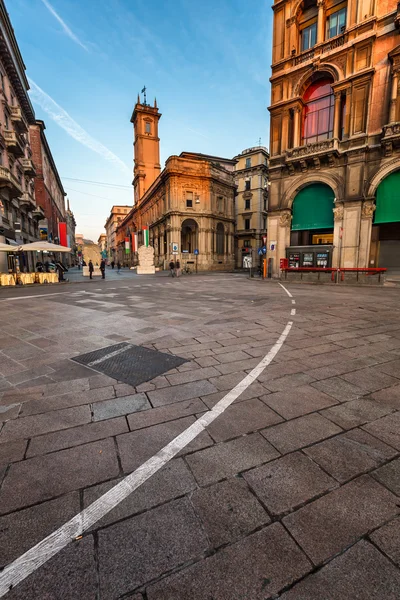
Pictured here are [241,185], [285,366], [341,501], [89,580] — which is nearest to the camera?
[89,580]

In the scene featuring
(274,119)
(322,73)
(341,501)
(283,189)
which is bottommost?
A: (341,501)

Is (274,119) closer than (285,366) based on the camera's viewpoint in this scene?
No

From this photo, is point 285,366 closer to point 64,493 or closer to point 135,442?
point 135,442

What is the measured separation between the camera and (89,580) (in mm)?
1288

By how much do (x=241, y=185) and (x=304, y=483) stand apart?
5001 centimetres

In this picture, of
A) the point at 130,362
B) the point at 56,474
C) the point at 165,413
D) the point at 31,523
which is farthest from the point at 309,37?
the point at 31,523

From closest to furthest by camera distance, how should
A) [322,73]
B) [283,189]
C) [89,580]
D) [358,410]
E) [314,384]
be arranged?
[89,580] < [358,410] < [314,384] < [322,73] < [283,189]

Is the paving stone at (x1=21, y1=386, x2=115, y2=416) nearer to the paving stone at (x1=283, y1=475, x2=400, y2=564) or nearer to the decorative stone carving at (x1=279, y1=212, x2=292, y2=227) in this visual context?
the paving stone at (x1=283, y1=475, x2=400, y2=564)

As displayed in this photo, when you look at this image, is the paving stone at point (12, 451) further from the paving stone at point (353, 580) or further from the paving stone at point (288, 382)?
the paving stone at point (288, 382)

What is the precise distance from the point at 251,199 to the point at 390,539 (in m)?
48.4

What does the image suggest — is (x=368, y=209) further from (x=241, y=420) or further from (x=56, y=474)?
(x=56, y=474)

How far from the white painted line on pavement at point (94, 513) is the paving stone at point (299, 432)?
0.56 metres

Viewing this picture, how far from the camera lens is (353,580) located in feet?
4.25

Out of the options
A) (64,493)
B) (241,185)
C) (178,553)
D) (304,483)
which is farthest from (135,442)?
(241,185)
